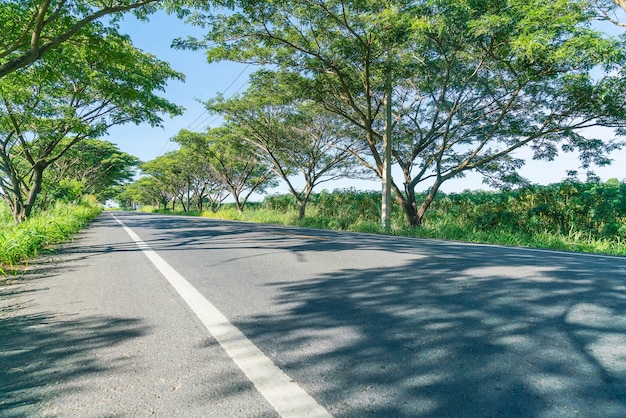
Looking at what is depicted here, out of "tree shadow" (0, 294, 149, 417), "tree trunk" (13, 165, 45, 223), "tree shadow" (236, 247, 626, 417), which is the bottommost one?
"tree shadow" (0, 294, 149, 417)

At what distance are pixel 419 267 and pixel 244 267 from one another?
2.41 meters

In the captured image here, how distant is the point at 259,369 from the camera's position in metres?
1.85

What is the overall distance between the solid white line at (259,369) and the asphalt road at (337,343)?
0.02 m

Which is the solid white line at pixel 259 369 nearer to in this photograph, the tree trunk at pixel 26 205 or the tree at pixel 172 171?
the tree trunk at pixel 26 205

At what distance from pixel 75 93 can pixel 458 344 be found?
14.3m

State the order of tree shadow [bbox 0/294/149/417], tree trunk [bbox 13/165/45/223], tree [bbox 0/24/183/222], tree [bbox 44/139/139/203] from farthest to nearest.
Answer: tree [bbox 44/139/139/203] < tree trunk [bbox 13/165/45/223] < tree [bbox 0/24/183/222] < tree shadow [bbox 0/294/149/417]

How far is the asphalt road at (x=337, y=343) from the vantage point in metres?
1.55

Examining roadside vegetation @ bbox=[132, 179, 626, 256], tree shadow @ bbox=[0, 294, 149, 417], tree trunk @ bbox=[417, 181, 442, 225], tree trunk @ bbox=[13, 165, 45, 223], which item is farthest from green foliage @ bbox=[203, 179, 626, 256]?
tree trunk @ bbox=[13, 165, 45, 223]

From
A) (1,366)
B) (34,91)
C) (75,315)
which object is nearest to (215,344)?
(1,366)

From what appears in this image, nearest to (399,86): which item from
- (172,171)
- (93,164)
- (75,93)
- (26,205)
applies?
(75,93)

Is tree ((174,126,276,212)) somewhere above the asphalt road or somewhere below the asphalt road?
above

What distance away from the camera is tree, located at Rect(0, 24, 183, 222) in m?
8.16

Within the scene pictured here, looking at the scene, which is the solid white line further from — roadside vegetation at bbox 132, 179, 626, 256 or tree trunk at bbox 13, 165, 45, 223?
tree trunk at bbox 13, 165, 45, 223

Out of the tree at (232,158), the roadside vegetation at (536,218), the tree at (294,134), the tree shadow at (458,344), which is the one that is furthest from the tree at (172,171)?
the tree shadow at (458,344)
